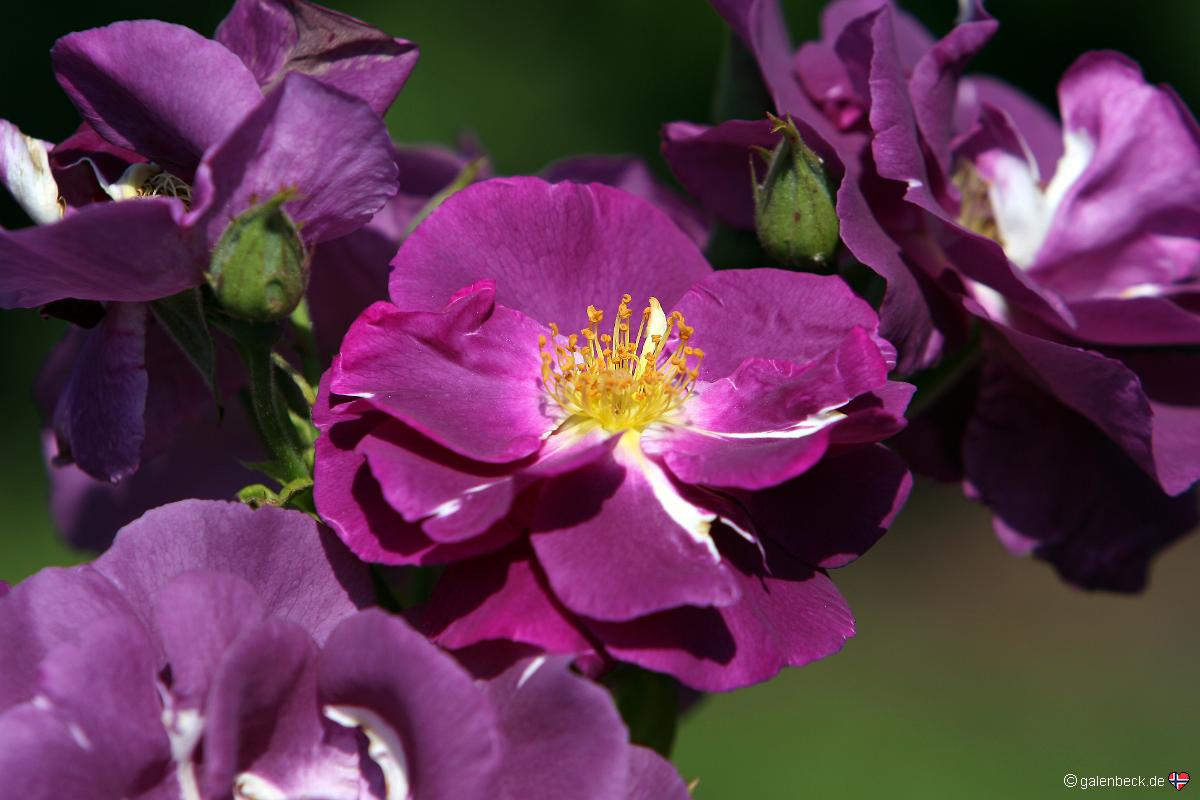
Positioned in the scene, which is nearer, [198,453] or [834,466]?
[834,466]

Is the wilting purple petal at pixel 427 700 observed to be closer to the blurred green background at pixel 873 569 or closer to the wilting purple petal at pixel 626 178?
the wilting purple petal at pixel 626 178

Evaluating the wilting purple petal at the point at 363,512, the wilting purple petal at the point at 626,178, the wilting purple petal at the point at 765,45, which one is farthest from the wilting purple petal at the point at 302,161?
the wilting purple petal at the point at 626,178

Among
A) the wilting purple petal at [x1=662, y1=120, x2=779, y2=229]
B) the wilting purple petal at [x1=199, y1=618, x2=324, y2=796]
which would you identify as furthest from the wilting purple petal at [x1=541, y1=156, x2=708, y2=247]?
the wilting purple petal at [x1=199, y1=618, x2=324, y2=796]

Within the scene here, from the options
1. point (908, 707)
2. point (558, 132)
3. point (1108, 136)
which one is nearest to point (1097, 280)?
point (1108, 136)

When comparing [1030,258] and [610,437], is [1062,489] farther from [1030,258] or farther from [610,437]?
[610,437]

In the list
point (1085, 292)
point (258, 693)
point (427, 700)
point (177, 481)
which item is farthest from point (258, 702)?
point (1085, 292)

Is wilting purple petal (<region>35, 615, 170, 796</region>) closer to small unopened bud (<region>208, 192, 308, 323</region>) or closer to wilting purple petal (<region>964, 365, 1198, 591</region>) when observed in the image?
small unopened bud (<region>208, 192, 308, 323</region>)

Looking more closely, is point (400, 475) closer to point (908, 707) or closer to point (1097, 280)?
point (1097, 280)
